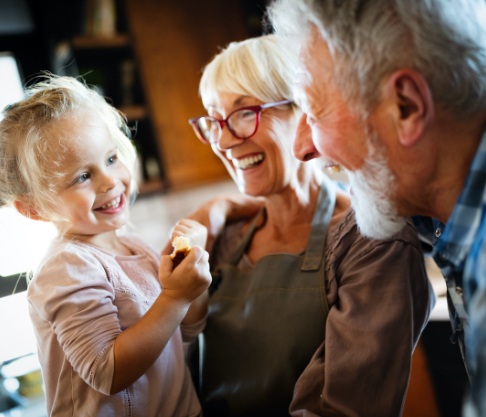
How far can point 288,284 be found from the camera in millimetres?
1297

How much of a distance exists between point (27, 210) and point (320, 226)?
0.77 meters

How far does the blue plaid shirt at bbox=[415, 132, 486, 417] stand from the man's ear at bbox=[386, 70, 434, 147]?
11 cm

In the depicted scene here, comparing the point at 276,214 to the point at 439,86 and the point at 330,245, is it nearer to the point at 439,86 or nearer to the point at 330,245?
the point at 330,245

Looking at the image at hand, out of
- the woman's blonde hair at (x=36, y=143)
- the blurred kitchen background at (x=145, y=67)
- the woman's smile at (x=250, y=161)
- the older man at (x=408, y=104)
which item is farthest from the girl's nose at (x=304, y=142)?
the blurred kitchen background at (x=145, y=67)

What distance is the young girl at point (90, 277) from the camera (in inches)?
42.3

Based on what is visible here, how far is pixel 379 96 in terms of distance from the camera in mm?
882

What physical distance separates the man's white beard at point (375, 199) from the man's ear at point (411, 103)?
0.25ft

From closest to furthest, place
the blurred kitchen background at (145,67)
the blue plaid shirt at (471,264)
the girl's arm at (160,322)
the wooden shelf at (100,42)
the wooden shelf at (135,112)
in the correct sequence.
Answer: the blue plaid shirt at (471,264)
the girl's arm at (160,322)
the blurred kitchen background at (145,67)
the wooden shelf at (100,42)
the wooden shelf at (135,112)

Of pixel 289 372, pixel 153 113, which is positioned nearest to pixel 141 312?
pixel 289 372

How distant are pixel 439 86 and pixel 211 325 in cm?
90

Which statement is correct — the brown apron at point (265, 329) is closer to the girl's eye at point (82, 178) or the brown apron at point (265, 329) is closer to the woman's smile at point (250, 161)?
the woman's smile at point (250, 161)

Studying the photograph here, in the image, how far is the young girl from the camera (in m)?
1.07

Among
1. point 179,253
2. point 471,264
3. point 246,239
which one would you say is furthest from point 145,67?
point 471,264

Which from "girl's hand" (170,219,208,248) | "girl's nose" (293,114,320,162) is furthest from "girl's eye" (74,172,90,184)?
"girl's nose" (293,114,320,162)
